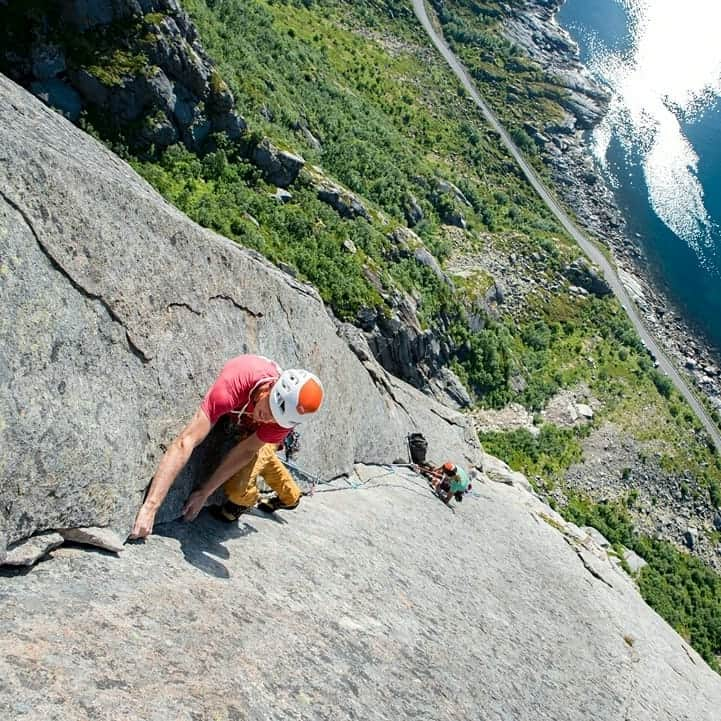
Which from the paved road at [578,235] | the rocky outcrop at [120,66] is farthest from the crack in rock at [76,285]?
the paved road at [578,235]

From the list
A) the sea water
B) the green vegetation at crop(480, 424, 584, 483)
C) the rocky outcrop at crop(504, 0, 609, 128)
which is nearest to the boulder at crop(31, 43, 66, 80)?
the green vegetation at crop(480, 424, 584, 483)

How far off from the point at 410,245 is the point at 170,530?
51.1 m

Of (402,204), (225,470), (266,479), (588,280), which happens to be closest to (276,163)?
(402,204)

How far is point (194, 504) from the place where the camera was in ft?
24.0

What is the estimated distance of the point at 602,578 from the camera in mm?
20141

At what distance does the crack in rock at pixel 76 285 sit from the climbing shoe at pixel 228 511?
214 cm

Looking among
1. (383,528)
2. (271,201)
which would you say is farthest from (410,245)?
(383,528)

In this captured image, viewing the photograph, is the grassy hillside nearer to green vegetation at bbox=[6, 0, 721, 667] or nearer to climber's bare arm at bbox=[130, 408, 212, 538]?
green vegetation at bbox=[6, 0, 721, 667]

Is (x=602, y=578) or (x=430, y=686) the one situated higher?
(x=430, y=686)

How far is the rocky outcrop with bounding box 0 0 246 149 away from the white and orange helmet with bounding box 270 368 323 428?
33127 millimetres

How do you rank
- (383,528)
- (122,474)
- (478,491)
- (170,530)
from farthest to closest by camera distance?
(478,491) → (383,528) → (170,530) → (122,474)

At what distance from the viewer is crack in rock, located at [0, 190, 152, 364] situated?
6051 millimetres

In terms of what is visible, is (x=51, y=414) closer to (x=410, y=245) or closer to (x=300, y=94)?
(x=410, y=245)

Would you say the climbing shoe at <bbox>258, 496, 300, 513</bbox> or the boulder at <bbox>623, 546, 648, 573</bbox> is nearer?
the climbing shoe at <bbox>258, 496, 300, 513</bbox>
